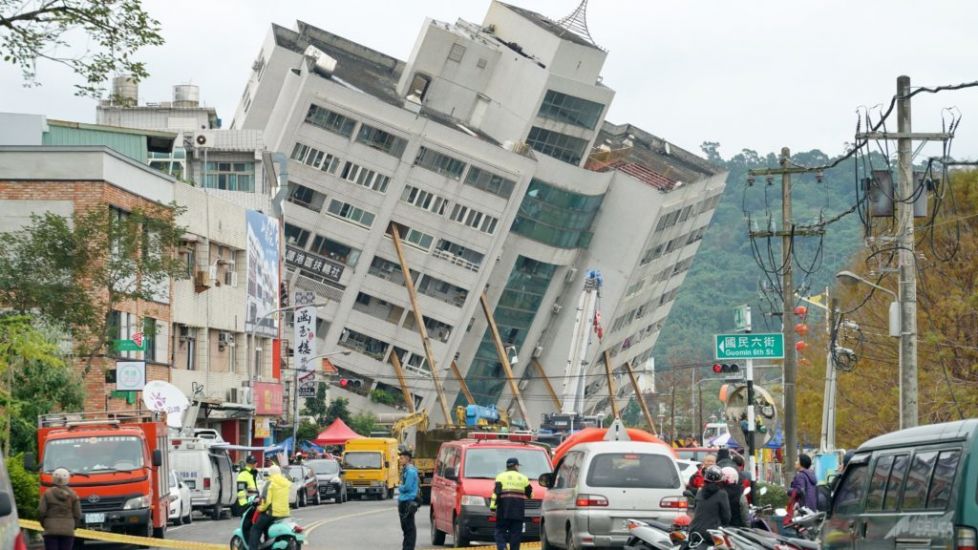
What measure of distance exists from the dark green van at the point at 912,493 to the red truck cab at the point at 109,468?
17.7 meters

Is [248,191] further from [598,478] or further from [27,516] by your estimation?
[598,478]

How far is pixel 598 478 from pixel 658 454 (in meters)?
1.07

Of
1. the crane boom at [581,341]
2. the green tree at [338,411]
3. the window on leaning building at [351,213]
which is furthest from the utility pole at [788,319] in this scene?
the window on leaning building at [351,213]

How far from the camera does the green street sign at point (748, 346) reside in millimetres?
33469

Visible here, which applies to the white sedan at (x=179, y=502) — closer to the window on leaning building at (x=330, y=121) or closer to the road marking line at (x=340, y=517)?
the road marking line at (x=340, y=517)

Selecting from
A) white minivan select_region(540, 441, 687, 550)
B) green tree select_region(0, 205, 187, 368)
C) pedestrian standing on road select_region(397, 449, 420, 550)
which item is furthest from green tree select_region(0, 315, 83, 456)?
white minivan select_region(540, 441, 687, 550)

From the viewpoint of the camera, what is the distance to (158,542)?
27188mm

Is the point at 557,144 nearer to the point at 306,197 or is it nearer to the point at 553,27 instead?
the point at 553,27

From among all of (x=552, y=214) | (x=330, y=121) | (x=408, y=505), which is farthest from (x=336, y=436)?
(x=408, y=505)

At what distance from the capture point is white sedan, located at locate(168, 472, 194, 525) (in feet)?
127

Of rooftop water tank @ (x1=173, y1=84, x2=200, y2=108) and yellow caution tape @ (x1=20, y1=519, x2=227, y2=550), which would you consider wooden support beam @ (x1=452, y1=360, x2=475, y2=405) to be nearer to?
rooftop water tank @ (x1=173, y1=84, x2=200, y2=108)

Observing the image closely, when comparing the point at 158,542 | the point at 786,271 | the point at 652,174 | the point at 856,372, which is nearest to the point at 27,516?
the point at 158,542

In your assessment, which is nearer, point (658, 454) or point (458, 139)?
point (658, 454)

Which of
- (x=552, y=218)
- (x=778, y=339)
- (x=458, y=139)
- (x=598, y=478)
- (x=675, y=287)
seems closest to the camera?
(x=598, y=478)
